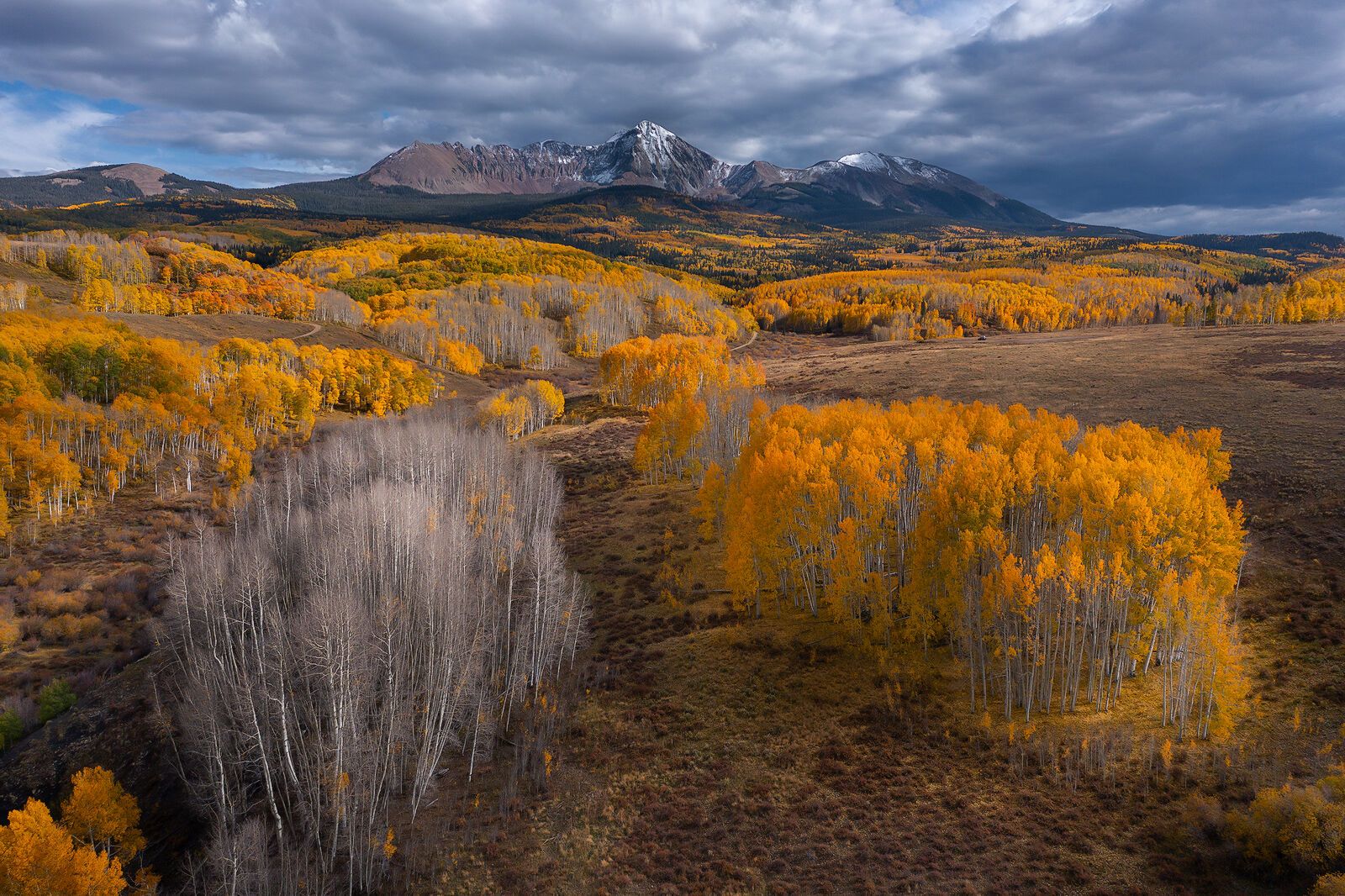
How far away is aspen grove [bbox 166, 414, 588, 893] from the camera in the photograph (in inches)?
1015

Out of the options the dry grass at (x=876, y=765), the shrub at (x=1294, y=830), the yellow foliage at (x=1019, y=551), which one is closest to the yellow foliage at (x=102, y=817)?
the dry grass at (x=876, y=765)

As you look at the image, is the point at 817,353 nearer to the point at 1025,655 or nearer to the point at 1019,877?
the point at 1025,655

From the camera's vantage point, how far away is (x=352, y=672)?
26906 mm

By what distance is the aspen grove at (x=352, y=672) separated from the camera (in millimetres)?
25781

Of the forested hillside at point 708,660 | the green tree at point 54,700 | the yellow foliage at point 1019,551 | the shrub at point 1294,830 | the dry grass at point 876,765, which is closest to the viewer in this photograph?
the shrub at point 1294,830

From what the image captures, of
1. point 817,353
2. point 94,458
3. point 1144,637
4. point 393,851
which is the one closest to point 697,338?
point 817,353

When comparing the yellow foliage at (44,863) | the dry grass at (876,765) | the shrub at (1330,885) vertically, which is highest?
the shrub at (1330,885)

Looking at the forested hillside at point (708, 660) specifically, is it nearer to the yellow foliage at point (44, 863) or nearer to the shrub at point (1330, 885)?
the yellow foliage at point (44, 863)

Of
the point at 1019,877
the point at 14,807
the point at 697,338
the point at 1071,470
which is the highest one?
the point at 697,338

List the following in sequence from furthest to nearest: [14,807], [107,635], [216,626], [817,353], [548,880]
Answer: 1. [817,353]
2. [107,635]
3. [216,626]
4. [14,807]
5. [548,880]

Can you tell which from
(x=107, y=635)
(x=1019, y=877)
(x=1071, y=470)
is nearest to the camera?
(x=1019, y=877)

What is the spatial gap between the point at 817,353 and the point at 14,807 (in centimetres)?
15569

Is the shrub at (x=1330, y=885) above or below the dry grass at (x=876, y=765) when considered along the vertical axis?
above

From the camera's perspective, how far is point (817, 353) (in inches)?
6334
